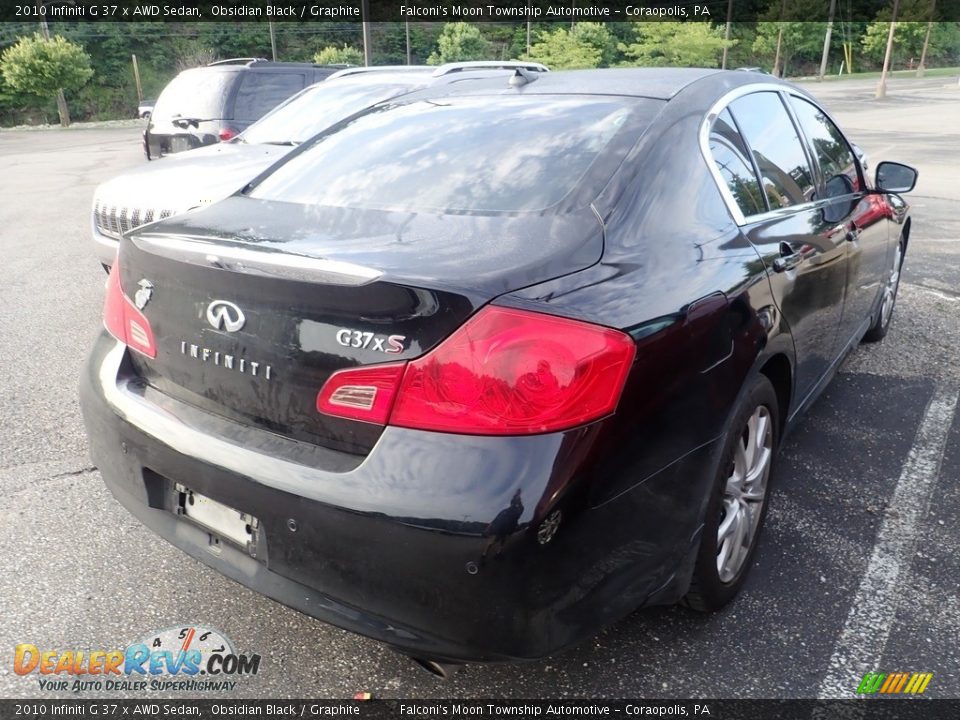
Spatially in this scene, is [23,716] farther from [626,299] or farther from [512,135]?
[512,135]

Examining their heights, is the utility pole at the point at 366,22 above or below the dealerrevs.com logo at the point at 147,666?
above

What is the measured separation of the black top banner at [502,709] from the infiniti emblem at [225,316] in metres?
1.04

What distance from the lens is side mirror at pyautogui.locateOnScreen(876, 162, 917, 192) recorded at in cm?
401

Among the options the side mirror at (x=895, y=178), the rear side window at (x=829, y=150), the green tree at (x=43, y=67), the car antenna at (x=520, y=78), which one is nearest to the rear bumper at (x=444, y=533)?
the car antenna at (x=520, y=78)

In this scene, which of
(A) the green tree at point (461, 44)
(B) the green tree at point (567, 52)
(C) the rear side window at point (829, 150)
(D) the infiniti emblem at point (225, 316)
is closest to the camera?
(D) the infiniti emblem at point (225, 316)

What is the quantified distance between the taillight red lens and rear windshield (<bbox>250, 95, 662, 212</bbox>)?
69cm

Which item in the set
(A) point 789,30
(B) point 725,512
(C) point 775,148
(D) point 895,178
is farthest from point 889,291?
(A) point 789,30

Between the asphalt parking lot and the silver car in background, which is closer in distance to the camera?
the asphalt parking lot

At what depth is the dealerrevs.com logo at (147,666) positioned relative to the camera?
7.30ft

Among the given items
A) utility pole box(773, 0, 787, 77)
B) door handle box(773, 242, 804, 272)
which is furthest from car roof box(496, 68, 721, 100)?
utility pole box(773, 0, 787, 77)

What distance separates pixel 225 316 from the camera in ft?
6.48

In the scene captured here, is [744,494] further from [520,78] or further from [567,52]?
[567,52]

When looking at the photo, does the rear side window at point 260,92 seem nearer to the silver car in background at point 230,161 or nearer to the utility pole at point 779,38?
the silver car in background at point 230,161

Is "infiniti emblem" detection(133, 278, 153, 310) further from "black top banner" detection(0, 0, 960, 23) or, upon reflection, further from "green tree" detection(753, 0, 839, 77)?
"green tree" detection(753, 0, 839, 77)
